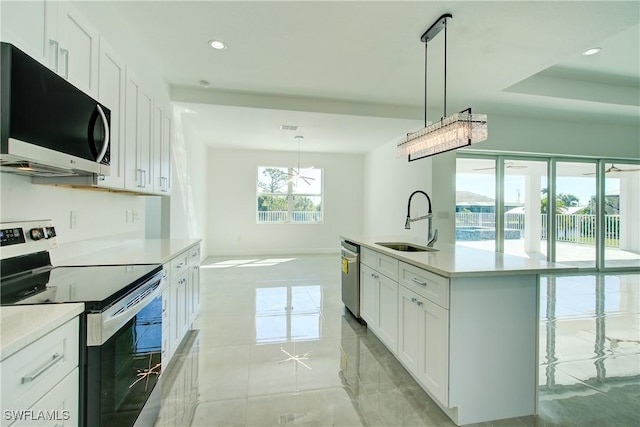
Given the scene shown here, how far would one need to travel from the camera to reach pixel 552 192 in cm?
565

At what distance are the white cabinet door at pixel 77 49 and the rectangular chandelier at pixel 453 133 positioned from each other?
251 centimetres

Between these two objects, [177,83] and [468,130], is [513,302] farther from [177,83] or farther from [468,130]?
[177,83]

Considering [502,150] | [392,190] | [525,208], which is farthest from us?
[392,190]

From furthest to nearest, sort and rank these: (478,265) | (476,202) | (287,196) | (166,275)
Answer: (287,196) < (476,202) < (166,275) < (478,265)

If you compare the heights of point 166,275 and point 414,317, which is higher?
Result: point 166,275

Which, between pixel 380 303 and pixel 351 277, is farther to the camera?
pixel 351 277

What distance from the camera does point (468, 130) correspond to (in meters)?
2.29

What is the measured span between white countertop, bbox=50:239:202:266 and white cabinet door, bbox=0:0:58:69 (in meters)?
1.12

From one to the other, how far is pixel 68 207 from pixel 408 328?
2.54 metres

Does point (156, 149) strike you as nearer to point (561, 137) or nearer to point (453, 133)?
point (453, 133)

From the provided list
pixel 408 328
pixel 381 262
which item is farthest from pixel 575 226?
pixel 408 328

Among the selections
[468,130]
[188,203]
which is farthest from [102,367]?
[188,203]

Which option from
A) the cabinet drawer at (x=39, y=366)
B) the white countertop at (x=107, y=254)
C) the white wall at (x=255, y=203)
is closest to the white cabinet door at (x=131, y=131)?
the white countertop at (x=107, y=254)

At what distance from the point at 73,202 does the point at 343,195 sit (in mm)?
6651
